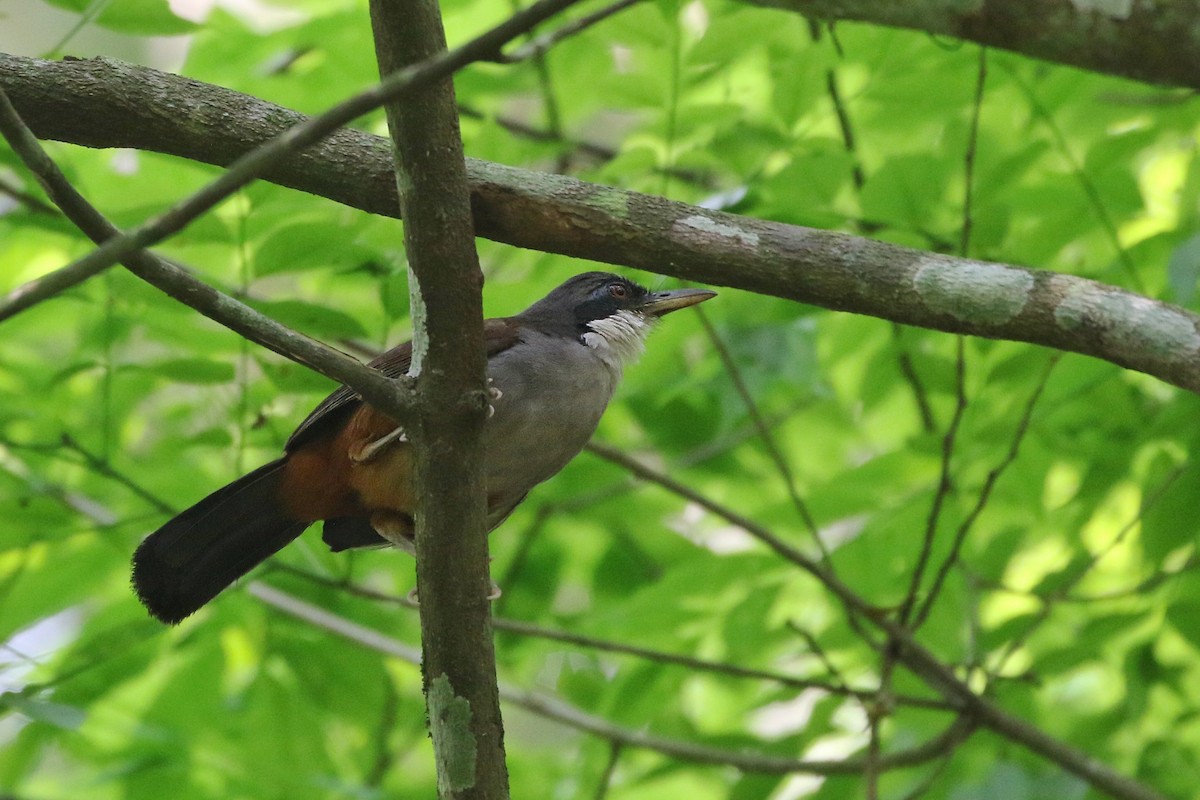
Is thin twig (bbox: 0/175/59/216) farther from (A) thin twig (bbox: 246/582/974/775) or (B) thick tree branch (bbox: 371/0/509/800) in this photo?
(B) thick tree branch (bbox: 371/0/509/800)

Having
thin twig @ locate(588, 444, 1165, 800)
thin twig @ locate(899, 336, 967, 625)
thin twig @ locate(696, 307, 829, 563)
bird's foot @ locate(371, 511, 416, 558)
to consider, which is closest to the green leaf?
bird's foot @ locate(371, 511, 416, 558)

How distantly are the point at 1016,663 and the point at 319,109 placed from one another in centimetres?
380

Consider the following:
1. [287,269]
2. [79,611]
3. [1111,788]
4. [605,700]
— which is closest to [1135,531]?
[1111,788]

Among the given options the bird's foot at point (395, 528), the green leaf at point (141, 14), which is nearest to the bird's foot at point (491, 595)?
the bird's foot at point (395, 528)

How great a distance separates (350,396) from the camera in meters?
3.74

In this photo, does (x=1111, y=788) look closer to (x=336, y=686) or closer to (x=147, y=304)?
(x=336, y=686)

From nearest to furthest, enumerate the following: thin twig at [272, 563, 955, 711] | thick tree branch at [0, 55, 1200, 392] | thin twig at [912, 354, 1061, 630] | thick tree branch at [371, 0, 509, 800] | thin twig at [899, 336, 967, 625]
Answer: thick tree branch at [371, 0, 509, 800]
thick tree branch at [0, 55, 1200, 392]
thin twig at [912, 354, 1061, 630]
thin twig at [899, 336, 967, 625]
thin twig at [272, 563, 955, 711]

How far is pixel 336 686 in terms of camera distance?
4387 mm

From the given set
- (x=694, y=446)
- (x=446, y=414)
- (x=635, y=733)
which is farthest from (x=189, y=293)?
(x=694, y=446)

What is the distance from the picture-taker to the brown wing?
3.75m

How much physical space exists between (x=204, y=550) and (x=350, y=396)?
63cm

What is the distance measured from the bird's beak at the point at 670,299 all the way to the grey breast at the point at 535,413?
444 mm

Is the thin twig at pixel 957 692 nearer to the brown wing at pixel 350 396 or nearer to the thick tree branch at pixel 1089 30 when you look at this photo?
the brown wing at pixel 350 396

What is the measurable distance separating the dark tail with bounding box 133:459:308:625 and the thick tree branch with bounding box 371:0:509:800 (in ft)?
3.75
